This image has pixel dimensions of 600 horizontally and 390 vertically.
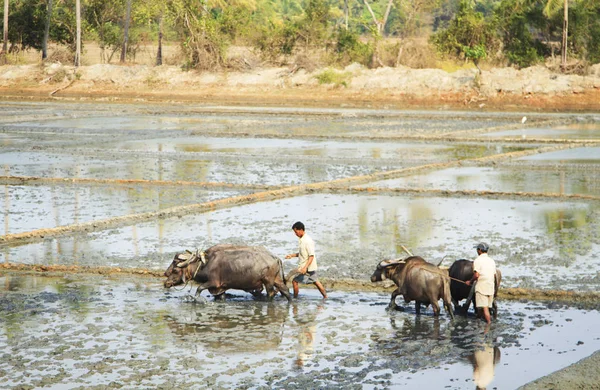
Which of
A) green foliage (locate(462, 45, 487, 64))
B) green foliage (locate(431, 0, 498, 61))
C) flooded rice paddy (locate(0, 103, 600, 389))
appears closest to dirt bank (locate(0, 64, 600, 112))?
green foliage (locate(462, 45, 487, 64))

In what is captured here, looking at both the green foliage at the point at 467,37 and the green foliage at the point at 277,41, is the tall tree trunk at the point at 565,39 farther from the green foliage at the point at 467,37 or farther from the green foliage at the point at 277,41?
the green foliage at the point at 277,41

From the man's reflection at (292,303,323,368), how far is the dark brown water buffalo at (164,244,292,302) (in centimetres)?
41

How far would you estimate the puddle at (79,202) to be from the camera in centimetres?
1528

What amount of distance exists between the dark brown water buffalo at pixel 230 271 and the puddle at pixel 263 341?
0.65ft

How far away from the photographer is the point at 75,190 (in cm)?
1847

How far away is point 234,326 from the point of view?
31.8ft

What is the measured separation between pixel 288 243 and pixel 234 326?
12.4 ft

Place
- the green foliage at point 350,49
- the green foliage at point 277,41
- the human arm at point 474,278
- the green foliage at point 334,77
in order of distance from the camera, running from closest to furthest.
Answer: the human arm at point 474,278 < the green foliage at point 334,77 < the green foliage at point 350,49 < the green foliage at point 277,41

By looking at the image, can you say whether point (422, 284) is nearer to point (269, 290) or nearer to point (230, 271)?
point (269, 290)

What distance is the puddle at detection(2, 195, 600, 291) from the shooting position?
1212 cm

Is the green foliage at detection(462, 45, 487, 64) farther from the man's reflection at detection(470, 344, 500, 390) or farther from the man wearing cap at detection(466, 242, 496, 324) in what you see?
the man's reflection at detection(470, 344, 500, 390)

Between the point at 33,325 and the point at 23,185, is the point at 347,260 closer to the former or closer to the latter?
the point at 33,325

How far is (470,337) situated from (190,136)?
20889 millimetres

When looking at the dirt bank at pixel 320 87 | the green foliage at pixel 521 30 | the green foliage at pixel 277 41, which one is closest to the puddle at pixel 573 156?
the dirt bank at pixel 320 87
